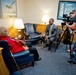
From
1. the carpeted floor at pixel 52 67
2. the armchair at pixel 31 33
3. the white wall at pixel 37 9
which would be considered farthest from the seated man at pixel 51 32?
the white wall at pixel 37 9

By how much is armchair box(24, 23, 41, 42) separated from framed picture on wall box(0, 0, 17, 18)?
0.69 meters

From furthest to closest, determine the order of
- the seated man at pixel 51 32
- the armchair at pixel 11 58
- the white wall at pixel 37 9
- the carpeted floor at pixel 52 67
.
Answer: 1. the white wall at pixel 37 9
2. the seated man at pixel 51 32
3. the carpeted floor at pixel 52 67
4. the armchair at pixel 11 58

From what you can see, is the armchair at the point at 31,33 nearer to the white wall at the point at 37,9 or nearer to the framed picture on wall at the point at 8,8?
the white wall at the point at 37,9

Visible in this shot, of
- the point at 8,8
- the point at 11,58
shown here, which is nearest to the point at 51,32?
the point at 8,8

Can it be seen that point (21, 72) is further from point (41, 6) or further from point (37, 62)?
point (41, 6)

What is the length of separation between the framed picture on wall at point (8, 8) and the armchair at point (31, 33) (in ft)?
2.25

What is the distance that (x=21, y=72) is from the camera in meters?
2.22

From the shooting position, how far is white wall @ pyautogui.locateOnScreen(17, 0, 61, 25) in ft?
14.8

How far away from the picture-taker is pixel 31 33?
4277 mm

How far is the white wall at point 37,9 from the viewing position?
4.52 m

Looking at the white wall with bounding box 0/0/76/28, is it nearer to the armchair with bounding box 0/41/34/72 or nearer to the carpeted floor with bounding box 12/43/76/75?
the carpeted floor with bounding box 12/43/76/75

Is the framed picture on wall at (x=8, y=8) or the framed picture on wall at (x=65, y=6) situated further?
the framed picture on wall at (x=65, y=6)

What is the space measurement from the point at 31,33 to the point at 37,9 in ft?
3.78

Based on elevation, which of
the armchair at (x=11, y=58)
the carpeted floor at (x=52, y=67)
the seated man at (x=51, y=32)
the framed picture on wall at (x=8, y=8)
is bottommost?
the carpeted floor at (x=52, y=67)
